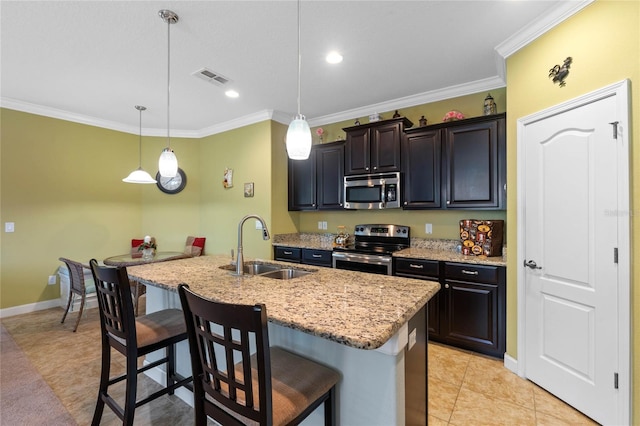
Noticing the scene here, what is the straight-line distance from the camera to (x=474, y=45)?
2.51m

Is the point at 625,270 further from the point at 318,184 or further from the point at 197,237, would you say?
the point at 197,237

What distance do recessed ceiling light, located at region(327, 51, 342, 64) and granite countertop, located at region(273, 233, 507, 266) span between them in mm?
2024

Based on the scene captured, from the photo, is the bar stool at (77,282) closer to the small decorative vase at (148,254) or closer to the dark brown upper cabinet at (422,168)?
the small decorative vase at (148,254)

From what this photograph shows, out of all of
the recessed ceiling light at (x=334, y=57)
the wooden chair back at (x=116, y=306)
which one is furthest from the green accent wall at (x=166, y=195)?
the wooden chair back at (x=116, y=306)

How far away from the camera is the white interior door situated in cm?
177

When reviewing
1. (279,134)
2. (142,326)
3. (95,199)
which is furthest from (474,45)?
(95,199)

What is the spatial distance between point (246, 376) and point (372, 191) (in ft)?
9.61

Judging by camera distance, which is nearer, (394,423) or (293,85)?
(394,423)

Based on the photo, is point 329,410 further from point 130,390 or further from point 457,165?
point 457,165

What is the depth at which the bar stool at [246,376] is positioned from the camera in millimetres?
974

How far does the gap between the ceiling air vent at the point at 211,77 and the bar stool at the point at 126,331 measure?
2.12 m

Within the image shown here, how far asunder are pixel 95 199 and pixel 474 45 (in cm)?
530

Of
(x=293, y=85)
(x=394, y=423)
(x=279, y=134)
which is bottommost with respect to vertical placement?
(x=394, y=423)

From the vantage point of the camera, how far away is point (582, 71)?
194 cm
